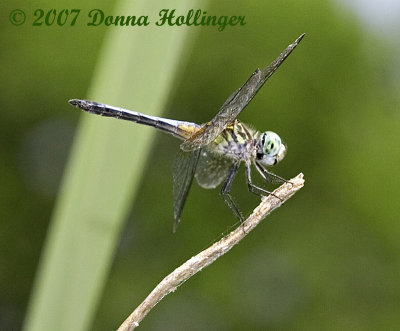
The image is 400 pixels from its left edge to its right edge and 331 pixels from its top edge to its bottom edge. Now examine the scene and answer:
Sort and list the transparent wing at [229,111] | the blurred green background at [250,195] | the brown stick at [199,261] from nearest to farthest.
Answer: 1. the brown stick at [199,261]
2. the transparent wing at [229,111]
3. the blurred green background at [250,195]

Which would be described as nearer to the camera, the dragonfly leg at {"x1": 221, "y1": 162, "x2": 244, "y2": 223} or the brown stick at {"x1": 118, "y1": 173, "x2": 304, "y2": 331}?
the brown stick at {"x1": 118, "y1": 173, "x2": 304, "y2": 331}

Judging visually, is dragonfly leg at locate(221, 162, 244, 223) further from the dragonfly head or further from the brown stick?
the brown stick

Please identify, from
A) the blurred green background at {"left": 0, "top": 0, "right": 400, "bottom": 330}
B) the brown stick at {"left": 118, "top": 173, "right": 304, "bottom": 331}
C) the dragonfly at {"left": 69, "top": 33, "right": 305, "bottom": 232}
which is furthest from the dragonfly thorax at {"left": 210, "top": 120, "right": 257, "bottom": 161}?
the blurred green background at {"left": 0, "top": 0, "right": 400, "bottom": 330}

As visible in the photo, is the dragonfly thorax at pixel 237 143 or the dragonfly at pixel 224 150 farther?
the dragonfly thorax at pixel 237 143

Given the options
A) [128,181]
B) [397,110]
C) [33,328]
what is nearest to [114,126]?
[128,181]

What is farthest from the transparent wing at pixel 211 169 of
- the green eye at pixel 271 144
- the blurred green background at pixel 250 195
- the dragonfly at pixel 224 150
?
the blurred green background at pixel 250 195

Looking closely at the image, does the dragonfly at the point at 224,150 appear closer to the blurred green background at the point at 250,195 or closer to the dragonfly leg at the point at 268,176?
the dragonfly leg at the point at 268,176

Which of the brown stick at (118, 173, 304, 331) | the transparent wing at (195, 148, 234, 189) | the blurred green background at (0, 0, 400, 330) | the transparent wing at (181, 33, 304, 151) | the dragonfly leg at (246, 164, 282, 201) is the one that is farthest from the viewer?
the blurred green background at (0, 0, 400, 330)

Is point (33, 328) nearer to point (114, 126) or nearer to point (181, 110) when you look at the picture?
point (114, 126)
